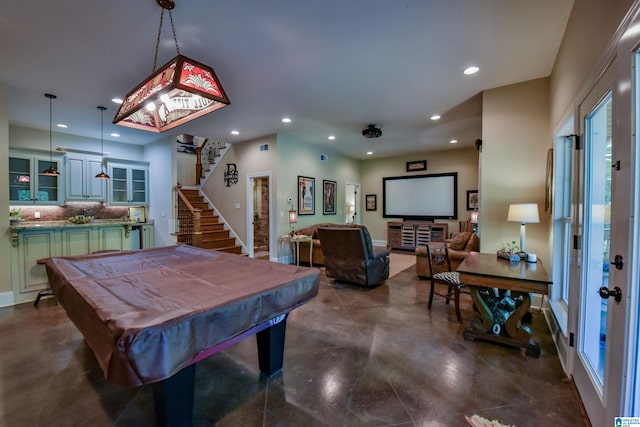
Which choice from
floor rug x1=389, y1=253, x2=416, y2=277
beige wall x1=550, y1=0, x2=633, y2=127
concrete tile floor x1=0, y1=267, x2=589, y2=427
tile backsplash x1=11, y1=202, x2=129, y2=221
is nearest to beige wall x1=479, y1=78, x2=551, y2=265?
beige wall x1=550, y1=0, x2=633, y2=127

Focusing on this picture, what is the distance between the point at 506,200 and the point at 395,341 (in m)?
2.55

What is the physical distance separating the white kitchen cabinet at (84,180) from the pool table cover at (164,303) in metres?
4.15

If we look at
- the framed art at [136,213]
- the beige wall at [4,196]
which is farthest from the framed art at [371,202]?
the beige wall at [4,196]

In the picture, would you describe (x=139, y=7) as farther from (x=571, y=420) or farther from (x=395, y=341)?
(x=571, y=420)

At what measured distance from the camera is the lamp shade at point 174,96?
200 cm

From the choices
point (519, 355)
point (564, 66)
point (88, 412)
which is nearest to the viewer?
point (88, 412)

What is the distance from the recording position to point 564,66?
2.58 meters

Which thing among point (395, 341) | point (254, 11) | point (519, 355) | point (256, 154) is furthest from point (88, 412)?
point (256, 154)

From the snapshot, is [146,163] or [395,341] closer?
[395,341]

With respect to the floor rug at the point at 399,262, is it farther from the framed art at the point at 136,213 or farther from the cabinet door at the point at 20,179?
the cabinet door at the point at 20,179

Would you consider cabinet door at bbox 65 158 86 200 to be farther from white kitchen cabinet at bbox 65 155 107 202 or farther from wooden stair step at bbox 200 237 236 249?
wooden stair step at bbox 200 237 236 249

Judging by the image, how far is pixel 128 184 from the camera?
6344 mm

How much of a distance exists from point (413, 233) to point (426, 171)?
1.99m

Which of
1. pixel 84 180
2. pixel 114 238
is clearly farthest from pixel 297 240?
pixel 84 180
